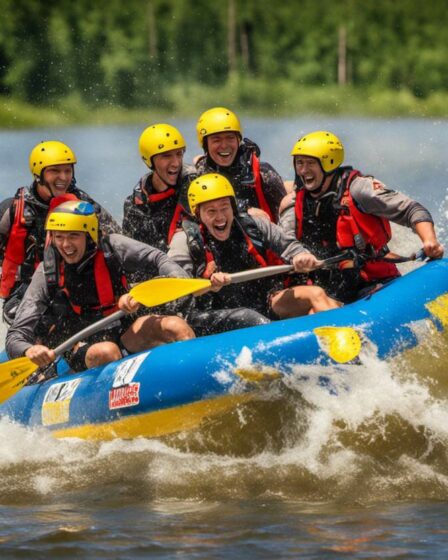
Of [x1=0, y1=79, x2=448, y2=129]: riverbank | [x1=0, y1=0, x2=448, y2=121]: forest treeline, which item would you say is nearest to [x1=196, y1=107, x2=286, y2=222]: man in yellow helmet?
[x1=0, y1=79, x2=448, y2=129]: riverbank

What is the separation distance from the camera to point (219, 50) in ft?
88.0

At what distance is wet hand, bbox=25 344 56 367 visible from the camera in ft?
22.0

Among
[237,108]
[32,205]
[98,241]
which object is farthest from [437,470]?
[237,108]

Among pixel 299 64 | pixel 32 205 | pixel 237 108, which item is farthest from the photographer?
pixel 299 64

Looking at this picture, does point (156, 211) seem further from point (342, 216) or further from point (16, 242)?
point (342, 216)

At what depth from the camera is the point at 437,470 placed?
602 centimetres

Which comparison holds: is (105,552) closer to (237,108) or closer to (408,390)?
(408,390)

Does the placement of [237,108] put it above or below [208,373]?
above

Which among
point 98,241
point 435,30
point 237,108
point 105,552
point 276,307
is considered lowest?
point 105,552

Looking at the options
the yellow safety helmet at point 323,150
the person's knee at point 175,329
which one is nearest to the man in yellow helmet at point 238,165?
the yellow safety helmet at point 323,150

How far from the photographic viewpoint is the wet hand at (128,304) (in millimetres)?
6586

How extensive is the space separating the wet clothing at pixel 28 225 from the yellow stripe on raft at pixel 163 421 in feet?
5.17

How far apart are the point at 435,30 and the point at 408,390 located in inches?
896

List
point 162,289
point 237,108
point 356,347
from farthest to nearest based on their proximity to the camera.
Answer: point 237,108 < point 162,289 < point 356,347
